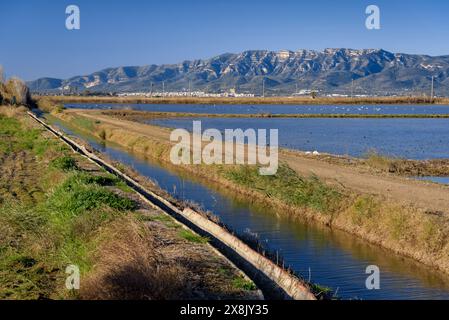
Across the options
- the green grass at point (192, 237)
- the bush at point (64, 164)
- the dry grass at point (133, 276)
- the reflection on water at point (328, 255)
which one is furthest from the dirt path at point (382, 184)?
the dry grass at point (133, 276)

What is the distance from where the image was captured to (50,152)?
102 ft

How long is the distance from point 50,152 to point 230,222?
1414cm

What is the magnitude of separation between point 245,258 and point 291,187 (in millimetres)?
9413

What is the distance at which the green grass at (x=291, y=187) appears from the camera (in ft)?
67.4

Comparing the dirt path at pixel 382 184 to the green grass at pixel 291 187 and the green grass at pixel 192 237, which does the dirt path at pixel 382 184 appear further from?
the green grass at pixel 192 237

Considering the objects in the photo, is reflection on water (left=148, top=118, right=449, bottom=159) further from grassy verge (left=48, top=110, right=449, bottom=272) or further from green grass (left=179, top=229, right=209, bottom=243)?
green grass (left=179, top=229, right=209, bottom=243)

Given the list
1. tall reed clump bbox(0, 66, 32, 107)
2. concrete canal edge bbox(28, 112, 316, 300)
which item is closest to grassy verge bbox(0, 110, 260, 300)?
concrete canal edge bbox(28, 112, 316, 300)

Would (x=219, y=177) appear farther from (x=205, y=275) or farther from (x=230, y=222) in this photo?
(x=205, y=275)

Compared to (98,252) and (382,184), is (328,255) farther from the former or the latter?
(382,184)

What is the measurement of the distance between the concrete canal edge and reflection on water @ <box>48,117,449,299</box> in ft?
5.79

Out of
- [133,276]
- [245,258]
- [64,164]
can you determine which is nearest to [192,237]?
[245,258]

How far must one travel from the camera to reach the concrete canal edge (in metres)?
11.5

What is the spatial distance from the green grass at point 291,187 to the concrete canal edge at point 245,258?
4.62 meters
